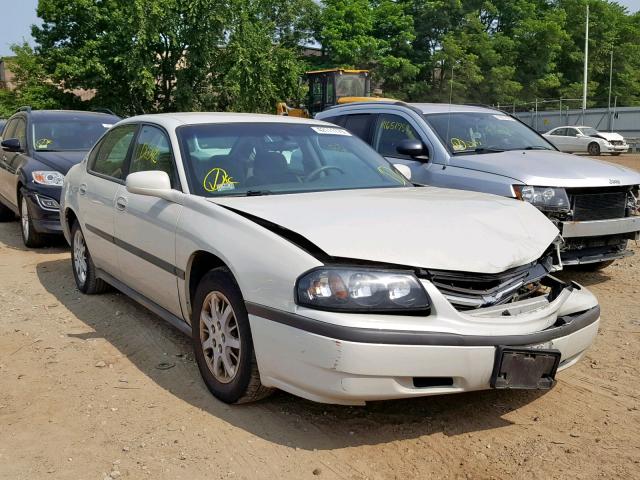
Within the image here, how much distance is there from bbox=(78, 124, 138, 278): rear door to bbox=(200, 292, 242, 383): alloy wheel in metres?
1.48

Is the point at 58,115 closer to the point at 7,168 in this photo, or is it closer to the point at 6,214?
the point at 7,168

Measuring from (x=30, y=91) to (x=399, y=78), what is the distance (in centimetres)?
2890

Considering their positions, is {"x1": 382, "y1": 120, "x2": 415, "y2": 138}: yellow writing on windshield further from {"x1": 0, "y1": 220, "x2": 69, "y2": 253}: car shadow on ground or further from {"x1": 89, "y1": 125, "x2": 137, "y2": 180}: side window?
{"x1": 0, "y1": 220, "x2": 69, "y2": 253}: car shadow on ground

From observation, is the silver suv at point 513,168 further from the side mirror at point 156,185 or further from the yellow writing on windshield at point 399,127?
the side mirror at point 156,185

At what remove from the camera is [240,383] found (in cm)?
345

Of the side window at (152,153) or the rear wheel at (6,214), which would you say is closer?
the side window at (152,153)

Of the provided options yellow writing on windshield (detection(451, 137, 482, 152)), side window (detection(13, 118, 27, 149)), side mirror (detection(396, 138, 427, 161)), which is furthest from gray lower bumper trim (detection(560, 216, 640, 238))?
side window (detection(13, 118, 27, 149))

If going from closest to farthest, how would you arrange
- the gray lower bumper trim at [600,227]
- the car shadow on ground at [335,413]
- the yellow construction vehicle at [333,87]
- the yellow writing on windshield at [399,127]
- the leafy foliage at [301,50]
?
the car shadow on ground at [335,413]
the gray lower bumper trim at [600,227]
the yellow writing on windshield at [399,127]
the yellow construction vehicle at [333,87]
the leafy foliage at [301,50]

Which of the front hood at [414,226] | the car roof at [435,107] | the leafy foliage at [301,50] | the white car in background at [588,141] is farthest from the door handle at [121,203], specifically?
the white car in background at [588,141]

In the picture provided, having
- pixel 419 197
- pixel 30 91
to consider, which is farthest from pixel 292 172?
pixel 30 91

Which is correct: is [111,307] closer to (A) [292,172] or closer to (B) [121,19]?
(A) [292,172]

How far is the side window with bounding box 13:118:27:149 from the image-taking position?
29.2ft

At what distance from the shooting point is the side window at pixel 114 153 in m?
5.13

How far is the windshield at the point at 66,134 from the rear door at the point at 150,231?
4.43 m
